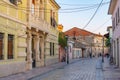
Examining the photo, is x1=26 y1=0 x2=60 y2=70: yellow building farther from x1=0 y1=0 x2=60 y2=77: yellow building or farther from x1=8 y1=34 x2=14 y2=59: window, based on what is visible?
x1=8 y1=34 x2=14 y2=59: window

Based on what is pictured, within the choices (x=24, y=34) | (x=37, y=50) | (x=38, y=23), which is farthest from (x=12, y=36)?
(x=37, y=50)

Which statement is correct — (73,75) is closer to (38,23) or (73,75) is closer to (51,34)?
(38,23)

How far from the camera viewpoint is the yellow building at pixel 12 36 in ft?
64.5

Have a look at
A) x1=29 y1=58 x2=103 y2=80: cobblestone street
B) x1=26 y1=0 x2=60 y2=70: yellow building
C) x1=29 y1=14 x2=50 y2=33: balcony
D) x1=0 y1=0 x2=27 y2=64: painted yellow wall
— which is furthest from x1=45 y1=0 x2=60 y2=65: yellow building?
x1=0 y1=0 x2=27 y2=64: painted yellow wall

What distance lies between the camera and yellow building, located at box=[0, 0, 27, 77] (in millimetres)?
19650

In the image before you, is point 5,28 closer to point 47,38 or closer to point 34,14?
point 34,14

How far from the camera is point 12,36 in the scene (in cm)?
2164

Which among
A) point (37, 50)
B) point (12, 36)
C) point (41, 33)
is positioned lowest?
point (37, 50)

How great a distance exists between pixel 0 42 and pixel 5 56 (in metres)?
1.02

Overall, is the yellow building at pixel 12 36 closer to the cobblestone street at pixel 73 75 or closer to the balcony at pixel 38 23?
the balcony at pixel 38 23

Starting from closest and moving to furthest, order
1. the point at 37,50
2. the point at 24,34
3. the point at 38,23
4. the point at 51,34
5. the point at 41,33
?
the point at 24,34 → the point at 38,23 → the point at 37,50 → the point at 41,33 → the point at 51,34

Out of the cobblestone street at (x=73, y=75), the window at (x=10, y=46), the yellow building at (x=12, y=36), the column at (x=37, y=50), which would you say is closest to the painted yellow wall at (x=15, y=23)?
the yellow building at (x=12, y=36)

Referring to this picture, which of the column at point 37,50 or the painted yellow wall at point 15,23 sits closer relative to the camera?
the painted yellow wall at point 15,23

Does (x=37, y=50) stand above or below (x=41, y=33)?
below
